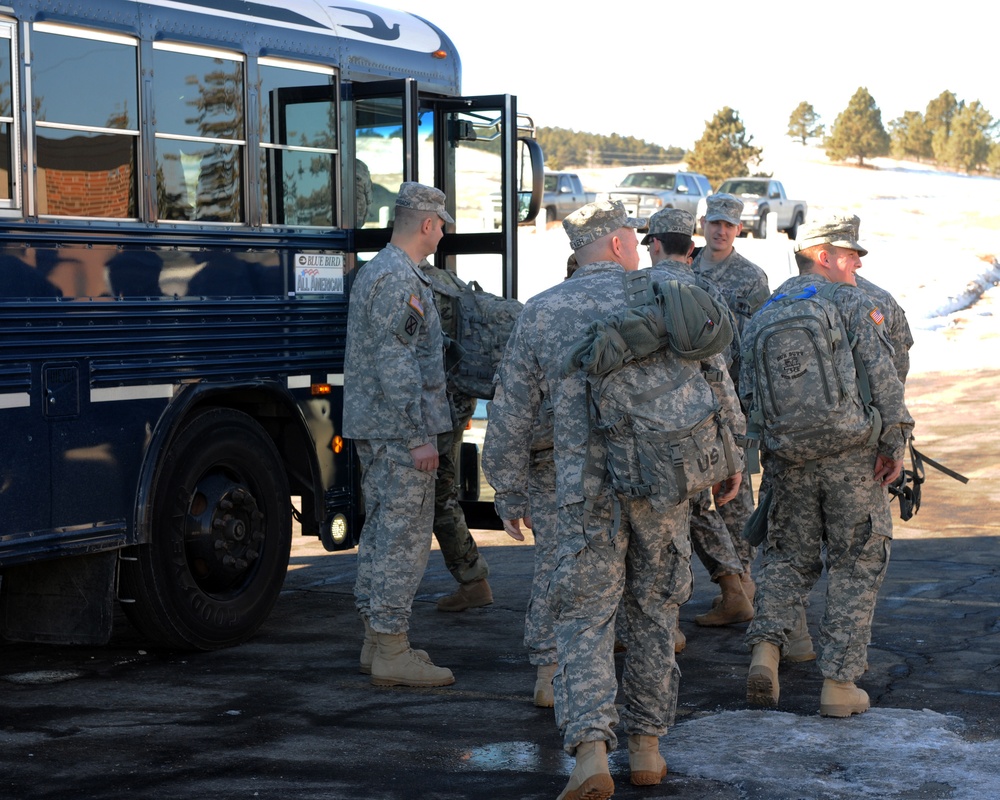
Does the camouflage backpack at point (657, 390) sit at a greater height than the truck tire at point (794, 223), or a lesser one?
lesser

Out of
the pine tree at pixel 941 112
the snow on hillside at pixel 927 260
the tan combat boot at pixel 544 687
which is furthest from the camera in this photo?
the pine tree at pixel 941 112

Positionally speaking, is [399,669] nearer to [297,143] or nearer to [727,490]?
[727,490]

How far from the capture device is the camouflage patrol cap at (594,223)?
15.9ft

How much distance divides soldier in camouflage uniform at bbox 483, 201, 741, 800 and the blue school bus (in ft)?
6.80

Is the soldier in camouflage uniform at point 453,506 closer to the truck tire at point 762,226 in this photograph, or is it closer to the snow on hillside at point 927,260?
the snow on hillside at point 927,260

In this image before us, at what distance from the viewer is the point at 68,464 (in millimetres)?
5988

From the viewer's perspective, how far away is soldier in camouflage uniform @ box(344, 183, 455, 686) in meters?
6.12

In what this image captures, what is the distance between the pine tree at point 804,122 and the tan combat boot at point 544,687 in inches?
4326

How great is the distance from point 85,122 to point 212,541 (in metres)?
2.01

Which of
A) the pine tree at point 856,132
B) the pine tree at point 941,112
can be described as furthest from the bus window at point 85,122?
the pine tree at point 941,112

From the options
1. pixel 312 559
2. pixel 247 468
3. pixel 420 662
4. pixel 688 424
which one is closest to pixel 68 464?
pixel 247 468

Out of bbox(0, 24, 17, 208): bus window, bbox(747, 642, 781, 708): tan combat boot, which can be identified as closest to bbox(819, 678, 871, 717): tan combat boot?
bbox(747, 642, 781, 708): tan combat boot

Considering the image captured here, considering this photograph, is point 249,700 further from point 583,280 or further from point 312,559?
point 312,559

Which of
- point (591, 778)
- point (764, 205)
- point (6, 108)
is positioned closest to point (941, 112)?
point (764, 205)
